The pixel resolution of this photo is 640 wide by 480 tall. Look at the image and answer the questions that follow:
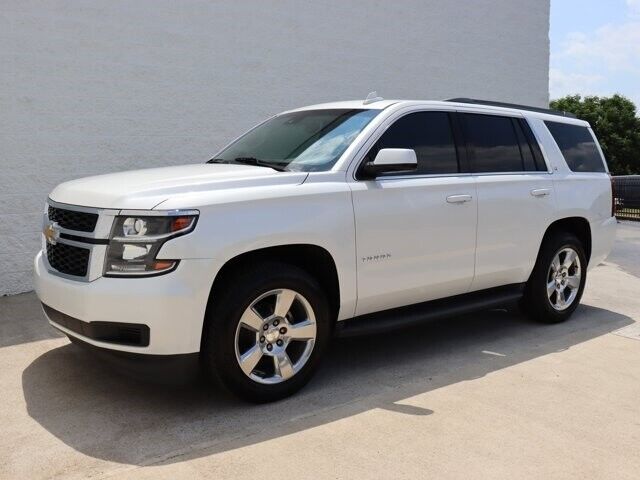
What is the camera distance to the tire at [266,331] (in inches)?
144

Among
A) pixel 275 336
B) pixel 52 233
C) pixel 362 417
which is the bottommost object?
pixel 362 417

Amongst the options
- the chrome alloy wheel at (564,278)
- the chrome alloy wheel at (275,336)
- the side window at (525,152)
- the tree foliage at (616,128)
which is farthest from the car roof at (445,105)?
the tree foliage at (616,128)

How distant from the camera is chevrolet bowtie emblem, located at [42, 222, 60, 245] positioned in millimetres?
3916

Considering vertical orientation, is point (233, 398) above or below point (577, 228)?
below

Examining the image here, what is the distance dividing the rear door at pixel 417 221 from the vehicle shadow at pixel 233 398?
1.65 ft

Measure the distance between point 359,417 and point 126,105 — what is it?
4951 mm

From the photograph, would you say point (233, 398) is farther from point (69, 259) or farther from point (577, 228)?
point (577, 228)

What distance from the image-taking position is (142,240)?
3463 millimetres

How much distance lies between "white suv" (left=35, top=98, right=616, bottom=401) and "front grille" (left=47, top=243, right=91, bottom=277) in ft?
0.04

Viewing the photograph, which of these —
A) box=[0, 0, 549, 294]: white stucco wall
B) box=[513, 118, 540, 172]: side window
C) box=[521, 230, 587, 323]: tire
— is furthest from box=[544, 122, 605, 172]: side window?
box=[0, 0, 549, 294]: white stucco wall

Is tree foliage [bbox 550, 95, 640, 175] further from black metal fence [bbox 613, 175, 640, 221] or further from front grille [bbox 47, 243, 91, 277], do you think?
front grille [bbox 47, 243, 91, 277]

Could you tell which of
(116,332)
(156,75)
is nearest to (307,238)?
(116,332)

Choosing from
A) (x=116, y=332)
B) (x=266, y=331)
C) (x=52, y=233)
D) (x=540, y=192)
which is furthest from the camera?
(x=540, y=192)

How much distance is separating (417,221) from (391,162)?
53cm
